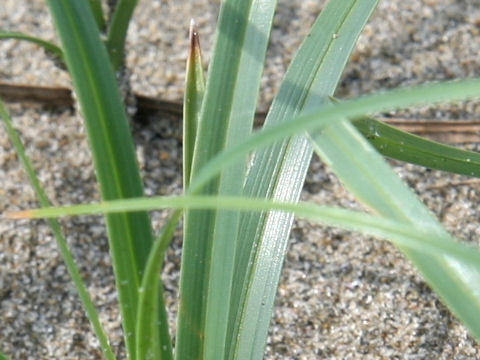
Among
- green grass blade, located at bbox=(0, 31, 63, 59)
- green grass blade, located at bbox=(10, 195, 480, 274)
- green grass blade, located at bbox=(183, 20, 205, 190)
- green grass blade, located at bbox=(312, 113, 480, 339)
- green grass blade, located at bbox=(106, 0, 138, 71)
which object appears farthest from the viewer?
green grass blade, located at bbox=(106, 0, 138, 71)

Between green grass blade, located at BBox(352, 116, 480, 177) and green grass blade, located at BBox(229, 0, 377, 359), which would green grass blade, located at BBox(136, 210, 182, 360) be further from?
green grass blade, located at BBox(352, 116, 480, 177)

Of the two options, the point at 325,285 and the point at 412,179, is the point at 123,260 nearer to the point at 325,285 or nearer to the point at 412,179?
the point at 325,285

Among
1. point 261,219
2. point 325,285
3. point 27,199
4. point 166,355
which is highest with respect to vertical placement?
point 27,199

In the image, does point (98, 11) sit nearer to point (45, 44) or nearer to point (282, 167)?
point (45, 44)

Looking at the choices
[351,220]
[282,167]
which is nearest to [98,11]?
[282,167]

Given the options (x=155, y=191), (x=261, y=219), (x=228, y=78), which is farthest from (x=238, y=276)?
(x=155, y=191)

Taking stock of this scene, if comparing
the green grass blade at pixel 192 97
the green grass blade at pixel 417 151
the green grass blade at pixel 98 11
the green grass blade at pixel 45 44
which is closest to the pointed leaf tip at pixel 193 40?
the green grass blade at pixel 192 97

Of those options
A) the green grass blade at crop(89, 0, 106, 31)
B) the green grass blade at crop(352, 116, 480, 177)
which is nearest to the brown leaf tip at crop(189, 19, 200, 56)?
the green grass blade at crop(352, 116, 480, 177)
